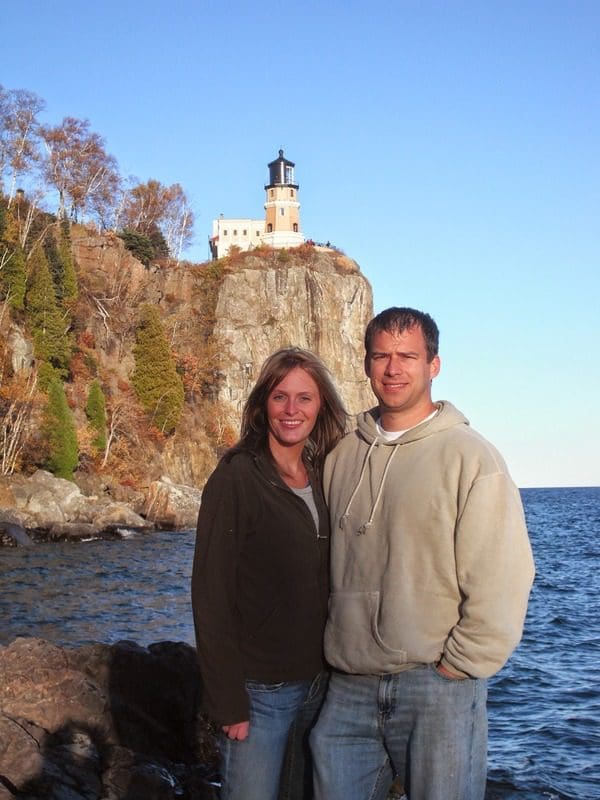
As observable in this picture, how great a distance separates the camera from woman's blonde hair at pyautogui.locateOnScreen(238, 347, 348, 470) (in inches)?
187

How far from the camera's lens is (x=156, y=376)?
60750mm

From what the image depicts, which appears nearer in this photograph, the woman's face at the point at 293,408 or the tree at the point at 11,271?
the woman's face at the point at 293,408

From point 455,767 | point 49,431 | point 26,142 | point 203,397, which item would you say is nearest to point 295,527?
point 455,767

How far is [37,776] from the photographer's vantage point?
259 inches

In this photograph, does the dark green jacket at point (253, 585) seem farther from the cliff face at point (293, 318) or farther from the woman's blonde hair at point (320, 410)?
the cliff face at point (293, 318)

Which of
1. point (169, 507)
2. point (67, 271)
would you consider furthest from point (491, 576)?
point (67, 271)

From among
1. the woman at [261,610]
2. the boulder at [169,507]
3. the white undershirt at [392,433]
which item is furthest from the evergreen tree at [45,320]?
the white undershirt at [392,433]

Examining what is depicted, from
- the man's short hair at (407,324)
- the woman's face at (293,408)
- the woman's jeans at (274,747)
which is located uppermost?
the man's short hair at (407,324)

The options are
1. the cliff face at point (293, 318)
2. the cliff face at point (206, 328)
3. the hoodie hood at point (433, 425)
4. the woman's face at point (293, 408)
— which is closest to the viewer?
the hoodie hood at point (433, 425)

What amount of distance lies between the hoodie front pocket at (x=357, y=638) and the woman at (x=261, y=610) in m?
0.17

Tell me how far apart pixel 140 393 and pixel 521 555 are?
5776 cm

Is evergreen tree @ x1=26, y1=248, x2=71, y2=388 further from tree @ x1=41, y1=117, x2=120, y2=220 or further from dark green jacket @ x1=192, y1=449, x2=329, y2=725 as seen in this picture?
dark green jacket @ x1=192, y1=449, x2=329, y2=725

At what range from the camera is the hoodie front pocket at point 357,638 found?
13.7 feet

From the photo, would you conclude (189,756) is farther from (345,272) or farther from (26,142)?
(345,272)
